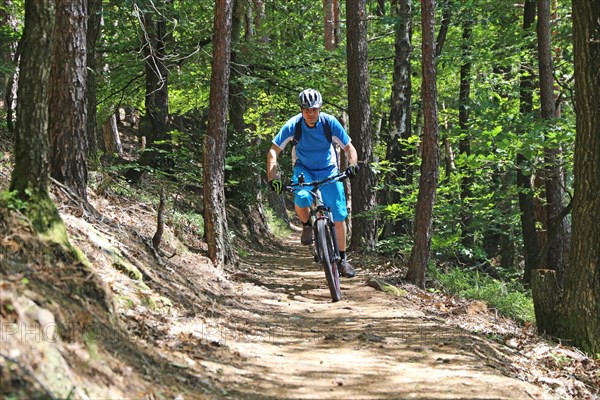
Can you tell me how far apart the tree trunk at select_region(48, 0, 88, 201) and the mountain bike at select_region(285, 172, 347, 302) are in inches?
107

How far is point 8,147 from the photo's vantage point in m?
9.30

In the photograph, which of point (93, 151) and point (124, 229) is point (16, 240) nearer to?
point (124, 229)

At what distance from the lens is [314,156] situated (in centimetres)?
848

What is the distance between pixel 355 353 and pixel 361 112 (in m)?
8.52

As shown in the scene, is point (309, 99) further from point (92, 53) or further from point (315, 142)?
point (92, 53)

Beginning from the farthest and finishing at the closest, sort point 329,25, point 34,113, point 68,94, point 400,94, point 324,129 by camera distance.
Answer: point 329,25 < point 400,94 < point 324,129 < point 68,94 < point 34,113

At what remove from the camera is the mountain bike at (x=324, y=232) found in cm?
814

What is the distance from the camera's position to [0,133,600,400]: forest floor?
3639mm

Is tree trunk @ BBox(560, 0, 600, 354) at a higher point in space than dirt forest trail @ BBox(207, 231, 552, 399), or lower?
higher

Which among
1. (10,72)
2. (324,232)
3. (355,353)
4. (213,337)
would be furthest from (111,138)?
(355,353)

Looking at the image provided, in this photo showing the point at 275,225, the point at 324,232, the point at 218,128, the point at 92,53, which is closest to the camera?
the point at 324,232

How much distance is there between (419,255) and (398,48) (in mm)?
6139

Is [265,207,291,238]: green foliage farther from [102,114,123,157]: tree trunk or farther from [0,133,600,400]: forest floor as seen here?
[0,133,600,400]: forest floor

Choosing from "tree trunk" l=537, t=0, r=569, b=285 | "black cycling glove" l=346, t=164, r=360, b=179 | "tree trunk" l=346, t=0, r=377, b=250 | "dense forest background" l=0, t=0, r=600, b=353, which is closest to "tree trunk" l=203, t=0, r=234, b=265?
"dense forest background" l=0, t=0, r=600, b=353
